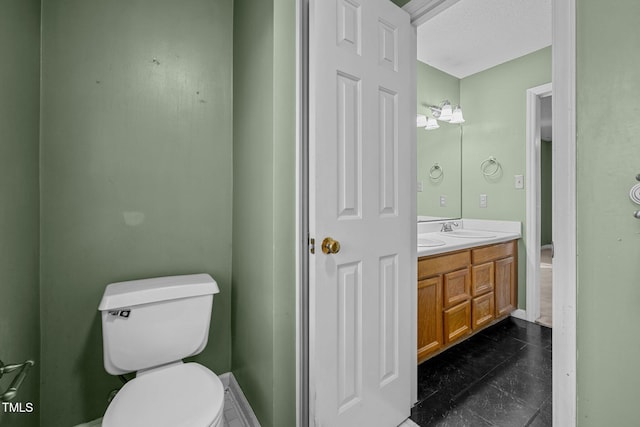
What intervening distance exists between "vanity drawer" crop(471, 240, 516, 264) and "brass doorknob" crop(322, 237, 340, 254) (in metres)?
1.57

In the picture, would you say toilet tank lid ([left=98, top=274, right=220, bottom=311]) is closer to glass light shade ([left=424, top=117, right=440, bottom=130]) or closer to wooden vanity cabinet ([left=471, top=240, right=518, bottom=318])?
wooden vanity cabinet ([left=471, top=240, right=518, bottom=318])

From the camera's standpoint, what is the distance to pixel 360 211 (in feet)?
4.13

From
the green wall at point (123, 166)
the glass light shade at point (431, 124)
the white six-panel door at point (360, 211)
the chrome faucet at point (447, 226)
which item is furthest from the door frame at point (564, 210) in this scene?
the chrome faucet at point (447, 226)

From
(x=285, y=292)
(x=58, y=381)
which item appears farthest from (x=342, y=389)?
(x=58, y=381)

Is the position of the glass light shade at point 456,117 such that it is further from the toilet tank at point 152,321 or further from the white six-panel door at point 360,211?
the toilet tank at point 152,321

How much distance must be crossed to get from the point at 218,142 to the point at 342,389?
143 cm

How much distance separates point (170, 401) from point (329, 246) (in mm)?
797

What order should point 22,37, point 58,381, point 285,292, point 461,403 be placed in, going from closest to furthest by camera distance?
point 22,37
point 285,292
point 58,381
point 461,403

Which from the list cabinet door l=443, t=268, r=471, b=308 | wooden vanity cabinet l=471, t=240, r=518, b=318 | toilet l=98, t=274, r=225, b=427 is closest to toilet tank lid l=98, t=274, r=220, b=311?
toilet l=98, t=274, r=225, b=427

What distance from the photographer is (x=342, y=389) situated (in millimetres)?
1218

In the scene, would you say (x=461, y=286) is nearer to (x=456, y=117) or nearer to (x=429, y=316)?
(x=429, y=316)

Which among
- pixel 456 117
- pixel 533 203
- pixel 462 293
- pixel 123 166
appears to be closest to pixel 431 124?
pixel 456 117

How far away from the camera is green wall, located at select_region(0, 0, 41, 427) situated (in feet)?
3.27

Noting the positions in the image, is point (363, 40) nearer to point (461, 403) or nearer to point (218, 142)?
point (218, 142)
